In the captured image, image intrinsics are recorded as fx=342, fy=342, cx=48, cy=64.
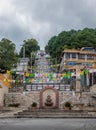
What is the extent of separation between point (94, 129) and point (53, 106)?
23.9 metres

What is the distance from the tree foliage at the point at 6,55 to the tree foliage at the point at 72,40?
24.4 m

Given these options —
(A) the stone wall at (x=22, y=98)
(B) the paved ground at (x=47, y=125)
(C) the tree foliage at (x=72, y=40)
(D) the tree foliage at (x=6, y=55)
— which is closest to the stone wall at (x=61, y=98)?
(A) the stone wall at (x=22, y=98)

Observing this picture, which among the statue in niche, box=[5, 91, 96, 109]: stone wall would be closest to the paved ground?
the statue in niche

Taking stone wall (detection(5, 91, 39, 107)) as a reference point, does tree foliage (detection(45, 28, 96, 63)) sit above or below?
above

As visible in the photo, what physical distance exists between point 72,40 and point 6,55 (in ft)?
102

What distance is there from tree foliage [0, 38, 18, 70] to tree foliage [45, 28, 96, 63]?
80.1 ft

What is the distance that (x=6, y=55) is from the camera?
233 ft

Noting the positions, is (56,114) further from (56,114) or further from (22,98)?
(22,98)

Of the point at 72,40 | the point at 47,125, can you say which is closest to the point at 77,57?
the point at 72,40

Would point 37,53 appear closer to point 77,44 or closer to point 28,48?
point 28,48

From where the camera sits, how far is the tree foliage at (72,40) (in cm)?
9506

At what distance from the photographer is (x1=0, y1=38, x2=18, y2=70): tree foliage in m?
70.9

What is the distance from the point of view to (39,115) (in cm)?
3531

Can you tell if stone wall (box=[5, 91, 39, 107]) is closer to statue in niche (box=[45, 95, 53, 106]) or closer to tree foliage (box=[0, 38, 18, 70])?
statue in niche (box=[45, 95, 53, 106])
